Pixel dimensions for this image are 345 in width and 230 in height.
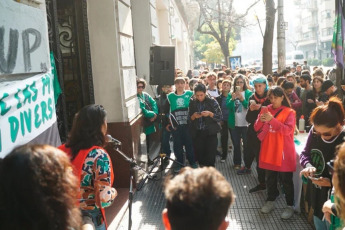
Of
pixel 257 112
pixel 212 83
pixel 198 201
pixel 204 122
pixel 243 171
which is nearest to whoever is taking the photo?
pixel 198 201

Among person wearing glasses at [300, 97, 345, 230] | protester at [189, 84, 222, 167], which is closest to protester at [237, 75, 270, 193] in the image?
protester at [189, 84, 222, 167]

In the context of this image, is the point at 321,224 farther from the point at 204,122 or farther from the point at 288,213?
the point at 204,122

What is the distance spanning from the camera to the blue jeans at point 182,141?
7.24 meters

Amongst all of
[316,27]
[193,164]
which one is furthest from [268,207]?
[316,27]

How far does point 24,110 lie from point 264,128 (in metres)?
3.25

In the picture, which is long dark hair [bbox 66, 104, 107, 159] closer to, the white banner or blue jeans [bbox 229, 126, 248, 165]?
the white banner

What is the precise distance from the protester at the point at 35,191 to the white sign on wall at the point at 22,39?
156cm

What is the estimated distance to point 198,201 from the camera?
4.99 ft

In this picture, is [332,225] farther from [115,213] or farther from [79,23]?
[79,23]

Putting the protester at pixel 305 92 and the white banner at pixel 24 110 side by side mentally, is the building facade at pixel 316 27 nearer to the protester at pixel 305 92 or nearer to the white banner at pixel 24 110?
the protester at pixel 305 92

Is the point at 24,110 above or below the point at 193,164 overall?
above

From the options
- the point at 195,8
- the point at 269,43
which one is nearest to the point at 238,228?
the point at 269,43

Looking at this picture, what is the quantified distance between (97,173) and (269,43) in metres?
11.8

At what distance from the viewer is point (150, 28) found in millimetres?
9898
